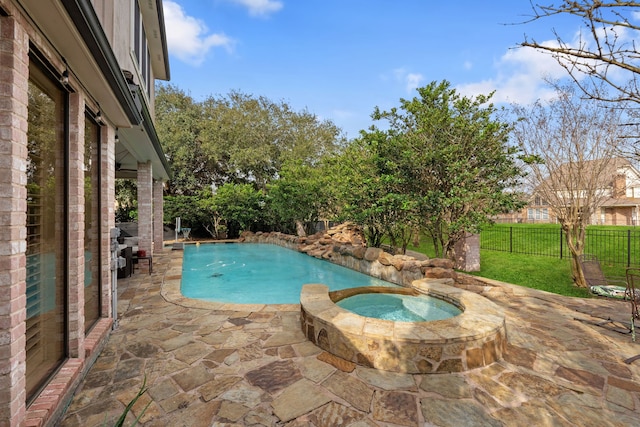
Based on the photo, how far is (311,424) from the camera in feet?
7.54

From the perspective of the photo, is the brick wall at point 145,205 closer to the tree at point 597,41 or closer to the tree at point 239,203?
the tree at point 239,203

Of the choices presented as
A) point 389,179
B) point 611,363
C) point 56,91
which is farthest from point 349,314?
point 389,179

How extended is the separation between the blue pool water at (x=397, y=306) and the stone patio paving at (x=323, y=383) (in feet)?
3.51

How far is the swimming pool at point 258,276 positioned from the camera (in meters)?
7.64

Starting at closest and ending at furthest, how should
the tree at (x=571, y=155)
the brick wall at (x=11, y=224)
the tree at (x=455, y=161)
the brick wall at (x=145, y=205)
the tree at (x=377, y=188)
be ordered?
1. the brick wall at (x=11, y=224)
2. the tree at (x=571, y=155)
3. the tree at (x=455, y=161)
4. the tree at (x=377, y=188)
5. the brick wall at (x=145, y=205)

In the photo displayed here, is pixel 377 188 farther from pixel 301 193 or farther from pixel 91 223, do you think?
pixel 91 223

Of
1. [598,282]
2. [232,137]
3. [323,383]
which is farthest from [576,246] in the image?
[232,137]

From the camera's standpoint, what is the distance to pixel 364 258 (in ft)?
30.8

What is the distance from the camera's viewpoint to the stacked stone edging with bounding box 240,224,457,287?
690 cm

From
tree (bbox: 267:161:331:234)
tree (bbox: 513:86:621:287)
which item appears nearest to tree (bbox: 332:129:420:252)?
tree (bbox: 513:86:621:287)

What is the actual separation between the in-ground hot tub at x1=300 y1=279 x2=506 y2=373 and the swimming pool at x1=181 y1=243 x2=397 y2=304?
143 inches

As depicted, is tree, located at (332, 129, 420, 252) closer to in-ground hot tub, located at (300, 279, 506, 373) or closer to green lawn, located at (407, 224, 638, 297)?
green lawn, located at (407, 224, 638, 297)

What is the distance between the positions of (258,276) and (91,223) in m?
6.46

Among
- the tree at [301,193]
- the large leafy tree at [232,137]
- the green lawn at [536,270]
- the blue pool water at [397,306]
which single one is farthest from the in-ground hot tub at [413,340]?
the large leafy tree at [232,137]
